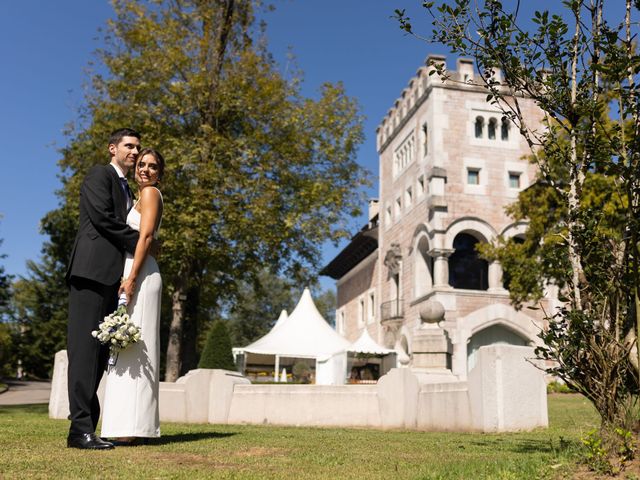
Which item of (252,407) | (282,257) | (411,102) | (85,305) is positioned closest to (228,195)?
(282,257)

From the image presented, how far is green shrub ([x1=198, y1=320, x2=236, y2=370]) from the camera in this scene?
27.2 meters

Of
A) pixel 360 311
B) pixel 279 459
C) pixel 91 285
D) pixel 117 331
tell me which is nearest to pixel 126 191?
pixel 91 285

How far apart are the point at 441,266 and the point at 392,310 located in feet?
18.1

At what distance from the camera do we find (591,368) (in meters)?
4.46

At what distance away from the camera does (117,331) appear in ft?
16.3

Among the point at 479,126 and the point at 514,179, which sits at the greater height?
the point at 479,126

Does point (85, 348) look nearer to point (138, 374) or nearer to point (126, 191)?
point (138, 374)

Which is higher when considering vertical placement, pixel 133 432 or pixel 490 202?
pixel 490 202

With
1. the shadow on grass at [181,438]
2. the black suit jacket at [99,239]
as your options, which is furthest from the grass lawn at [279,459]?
the black suit jacket at [99,239]

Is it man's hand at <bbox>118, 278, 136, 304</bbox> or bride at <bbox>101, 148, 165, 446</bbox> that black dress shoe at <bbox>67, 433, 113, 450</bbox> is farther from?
man's hand at <bbox>118, 278, 136, 304</bbox>

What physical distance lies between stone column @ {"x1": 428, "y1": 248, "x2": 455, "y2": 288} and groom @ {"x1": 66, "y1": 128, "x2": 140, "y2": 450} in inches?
953

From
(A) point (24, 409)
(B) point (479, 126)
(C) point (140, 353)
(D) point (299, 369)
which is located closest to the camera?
(C) point (140, 353)

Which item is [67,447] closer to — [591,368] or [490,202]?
[591,368]

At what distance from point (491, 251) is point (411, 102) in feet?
43.8
